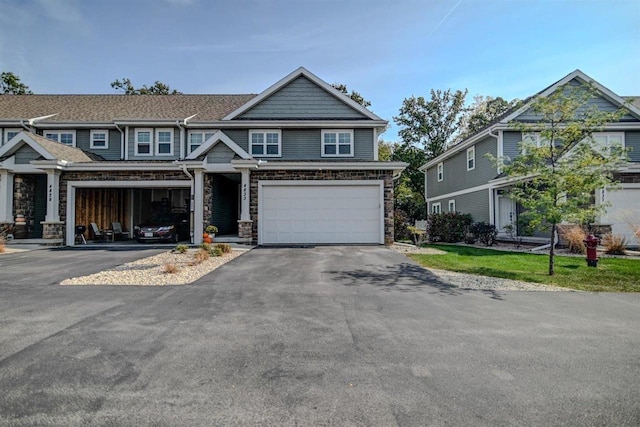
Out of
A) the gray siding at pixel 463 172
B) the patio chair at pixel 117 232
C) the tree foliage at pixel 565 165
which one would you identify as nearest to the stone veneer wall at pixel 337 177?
the gray siding at pixel 463 172

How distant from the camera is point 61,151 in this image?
15.4 metres

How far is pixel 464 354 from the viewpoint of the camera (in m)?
4.00

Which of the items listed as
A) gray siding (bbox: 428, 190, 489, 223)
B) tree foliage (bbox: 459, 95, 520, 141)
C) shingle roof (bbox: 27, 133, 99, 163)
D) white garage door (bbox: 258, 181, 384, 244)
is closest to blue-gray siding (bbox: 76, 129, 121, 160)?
shingle roof (bbox: 27, 133, 99, 163)

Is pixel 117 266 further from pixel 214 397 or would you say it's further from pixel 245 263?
pixel 214 397

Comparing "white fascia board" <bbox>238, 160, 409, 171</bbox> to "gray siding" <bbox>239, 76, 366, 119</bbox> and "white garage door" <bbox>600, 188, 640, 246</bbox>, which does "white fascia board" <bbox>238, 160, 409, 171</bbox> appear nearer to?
"gray siding" <bbox>239, 76, 366, 119</bbox>

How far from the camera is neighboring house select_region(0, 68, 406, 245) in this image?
14.9 meters

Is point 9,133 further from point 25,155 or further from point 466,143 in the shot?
point 466,143

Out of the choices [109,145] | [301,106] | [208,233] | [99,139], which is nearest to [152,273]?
[208,233]

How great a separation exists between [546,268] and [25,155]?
20.4 meters

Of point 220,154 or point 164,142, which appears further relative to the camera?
point 164,142

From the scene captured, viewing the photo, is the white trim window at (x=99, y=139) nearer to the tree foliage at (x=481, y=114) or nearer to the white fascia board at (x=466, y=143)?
the white fascia board at (x=466, y=143)

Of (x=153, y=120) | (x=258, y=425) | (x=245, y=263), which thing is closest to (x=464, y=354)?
(x=258, y=425)

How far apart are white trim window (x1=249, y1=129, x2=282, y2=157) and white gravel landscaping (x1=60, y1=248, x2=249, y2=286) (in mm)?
7802

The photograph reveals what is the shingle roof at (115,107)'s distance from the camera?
61.0 ft
